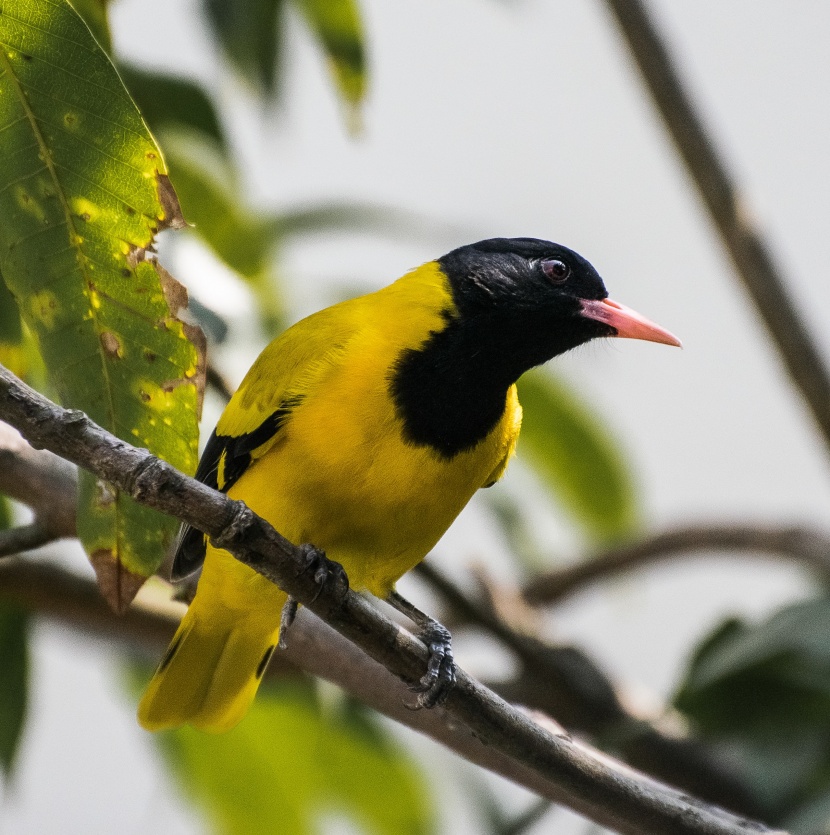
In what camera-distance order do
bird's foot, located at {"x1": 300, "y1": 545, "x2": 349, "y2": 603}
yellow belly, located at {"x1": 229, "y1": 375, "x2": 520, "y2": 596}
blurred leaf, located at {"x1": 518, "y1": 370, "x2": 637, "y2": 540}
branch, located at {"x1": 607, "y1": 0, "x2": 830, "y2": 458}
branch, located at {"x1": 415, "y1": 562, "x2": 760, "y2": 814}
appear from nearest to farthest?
bird's foot, located at {"x1": 300, "y1": 545, "x2": 349, "y2": 603}, yellow belly, located at {"x1": 229, "y1": 375, "x2": 520, "y2": 596}, branch, located at {"x1": 415, "y1": 562, "x2": 760, "y2": 814}, branch, located at {"x1": 607, "y1": 0, "x2": 830, "y2": 458}, blurred leaf, located at {"x1": 518, "y1": 370, "x2": 637, "y2": 540}

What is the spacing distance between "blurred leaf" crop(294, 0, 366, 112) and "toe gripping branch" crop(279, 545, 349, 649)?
4.31 ft

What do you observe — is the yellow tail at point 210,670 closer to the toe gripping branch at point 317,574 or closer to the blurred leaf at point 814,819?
the toe gripping branch at point 317,574

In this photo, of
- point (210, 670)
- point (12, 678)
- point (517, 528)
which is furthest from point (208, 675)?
point (517, 528)

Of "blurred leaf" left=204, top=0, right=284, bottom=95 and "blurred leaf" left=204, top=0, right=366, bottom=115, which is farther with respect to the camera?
"blurred leaf" left=204, top=0, right=284, bottom=95

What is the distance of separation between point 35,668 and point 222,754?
741mm

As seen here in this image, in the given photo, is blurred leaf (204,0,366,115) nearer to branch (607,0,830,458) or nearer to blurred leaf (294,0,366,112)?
blurred leaf (294,0,366,112)

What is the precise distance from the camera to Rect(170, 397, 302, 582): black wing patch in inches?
91.4

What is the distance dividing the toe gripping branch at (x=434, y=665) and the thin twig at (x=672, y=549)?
1.39 m

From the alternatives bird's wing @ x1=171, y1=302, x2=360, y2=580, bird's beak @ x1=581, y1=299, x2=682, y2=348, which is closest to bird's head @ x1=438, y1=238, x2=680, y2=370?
bird's beak @ x1=581, y1=299, x2=682, y2=348

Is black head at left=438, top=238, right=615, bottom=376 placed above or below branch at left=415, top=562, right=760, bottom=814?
above

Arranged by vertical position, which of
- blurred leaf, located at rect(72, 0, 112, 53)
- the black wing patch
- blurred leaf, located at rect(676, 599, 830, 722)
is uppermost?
blurred leaf, located at rect(72, 0, 112, 53)

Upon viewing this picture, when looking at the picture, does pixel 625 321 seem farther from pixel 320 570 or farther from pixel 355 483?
pixel 320 570

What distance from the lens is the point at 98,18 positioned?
218 centimetres

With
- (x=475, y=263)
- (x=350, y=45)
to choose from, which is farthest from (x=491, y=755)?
(x=350, y=45)
